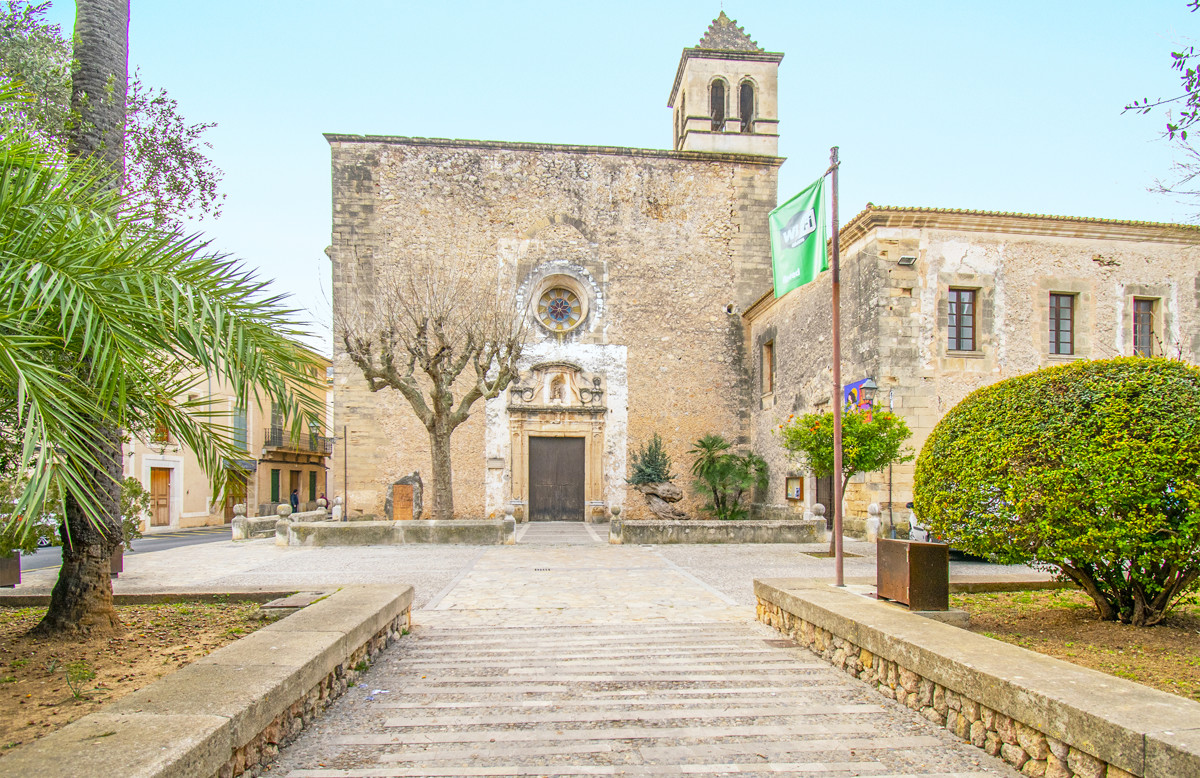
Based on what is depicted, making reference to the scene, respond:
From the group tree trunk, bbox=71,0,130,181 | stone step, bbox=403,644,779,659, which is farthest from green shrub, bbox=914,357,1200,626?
tree trunk, bbox=71,0,130,181

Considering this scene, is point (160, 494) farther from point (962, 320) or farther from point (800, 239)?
point (800, 239)

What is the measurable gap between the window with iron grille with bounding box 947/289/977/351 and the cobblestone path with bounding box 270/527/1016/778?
9.65 m

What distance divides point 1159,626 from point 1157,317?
42.1ft

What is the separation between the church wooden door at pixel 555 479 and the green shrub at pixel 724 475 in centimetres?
A: 305

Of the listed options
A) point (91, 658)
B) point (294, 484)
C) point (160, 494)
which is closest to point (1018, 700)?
point (91, 658)

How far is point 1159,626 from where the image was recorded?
495cm

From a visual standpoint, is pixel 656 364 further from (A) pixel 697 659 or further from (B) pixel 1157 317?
(A) pixel 697 659

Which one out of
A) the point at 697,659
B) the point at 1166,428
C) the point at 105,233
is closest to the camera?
the point at 105,233

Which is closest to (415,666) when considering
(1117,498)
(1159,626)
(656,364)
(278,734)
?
(278,734)

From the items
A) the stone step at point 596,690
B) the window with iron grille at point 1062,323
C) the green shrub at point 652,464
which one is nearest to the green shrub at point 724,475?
the green shrub at point 652,464

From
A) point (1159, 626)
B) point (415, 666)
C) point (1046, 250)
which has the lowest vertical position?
point (415, 666)

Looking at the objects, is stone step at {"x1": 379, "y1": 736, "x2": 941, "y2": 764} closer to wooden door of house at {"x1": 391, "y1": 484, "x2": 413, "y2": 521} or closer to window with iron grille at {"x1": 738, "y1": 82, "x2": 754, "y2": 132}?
wooden door of house at {"x1": 391, "y1": 484, "x2": 413, "y2": 521}

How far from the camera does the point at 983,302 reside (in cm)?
1444

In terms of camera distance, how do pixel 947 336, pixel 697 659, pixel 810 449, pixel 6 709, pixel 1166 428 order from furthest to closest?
1. pixel 947 336
2. pixel 810 449
3. pixel 697 659
4. pixel 1166 428
5. pixel 6 709
